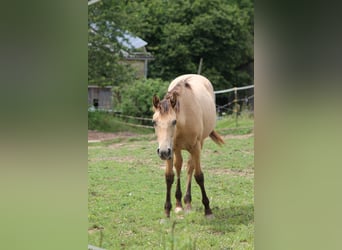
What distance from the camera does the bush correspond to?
386 cm

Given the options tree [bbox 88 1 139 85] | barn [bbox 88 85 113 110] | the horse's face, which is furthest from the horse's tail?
barn [bbox 88 85 113 110]

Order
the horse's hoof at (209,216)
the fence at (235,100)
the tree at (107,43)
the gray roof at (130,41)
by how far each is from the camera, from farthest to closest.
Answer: the tree at (107,43), the gray roof at (130,41), the fence at (235,100), the horse's hoof at (209,216)

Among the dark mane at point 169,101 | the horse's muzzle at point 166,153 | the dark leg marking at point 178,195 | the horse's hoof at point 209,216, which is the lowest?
the horse's hoof at point 209,216

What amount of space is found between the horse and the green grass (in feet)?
0.21

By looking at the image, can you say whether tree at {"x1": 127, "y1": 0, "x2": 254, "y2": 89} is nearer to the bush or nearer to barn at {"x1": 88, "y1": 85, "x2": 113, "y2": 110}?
the bush

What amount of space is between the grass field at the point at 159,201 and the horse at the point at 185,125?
2.5 inches

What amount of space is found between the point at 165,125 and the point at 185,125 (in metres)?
0.22

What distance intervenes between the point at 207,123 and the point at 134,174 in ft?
2.79

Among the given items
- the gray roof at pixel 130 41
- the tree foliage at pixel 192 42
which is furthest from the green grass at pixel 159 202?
the gray roof at pixel 130 41

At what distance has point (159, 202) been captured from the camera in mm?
3656

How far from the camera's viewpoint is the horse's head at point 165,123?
3.16m

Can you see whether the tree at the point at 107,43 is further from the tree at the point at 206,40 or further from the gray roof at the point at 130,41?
the tree at the point at 206,40
